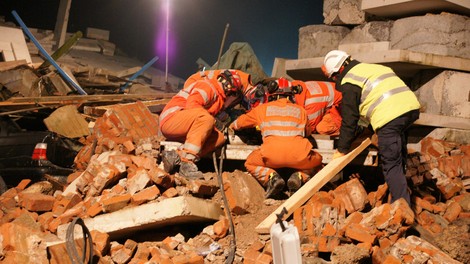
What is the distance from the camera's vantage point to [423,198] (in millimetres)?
5566

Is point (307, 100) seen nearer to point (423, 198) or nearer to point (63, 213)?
point (423, 198)

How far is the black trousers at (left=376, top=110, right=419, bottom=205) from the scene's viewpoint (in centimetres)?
475

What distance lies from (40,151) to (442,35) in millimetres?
6016

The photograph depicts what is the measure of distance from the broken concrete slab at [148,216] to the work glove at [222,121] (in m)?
1.30

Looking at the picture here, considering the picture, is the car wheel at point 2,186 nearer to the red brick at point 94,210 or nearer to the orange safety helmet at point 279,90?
the red brick at point 94,210

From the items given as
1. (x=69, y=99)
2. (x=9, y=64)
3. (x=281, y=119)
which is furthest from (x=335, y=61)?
(x=9, y=64)

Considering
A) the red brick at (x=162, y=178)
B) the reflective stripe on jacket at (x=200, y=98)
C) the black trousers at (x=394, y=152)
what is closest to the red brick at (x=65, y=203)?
the red brick at (x=162, y=178)

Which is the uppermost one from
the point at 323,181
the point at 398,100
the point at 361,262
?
the point at 398,100

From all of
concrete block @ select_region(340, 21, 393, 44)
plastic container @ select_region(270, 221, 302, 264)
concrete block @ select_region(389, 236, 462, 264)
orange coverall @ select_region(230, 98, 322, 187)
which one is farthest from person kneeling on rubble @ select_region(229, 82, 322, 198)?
concrete block @ select_region(340, 21, 393, 44)

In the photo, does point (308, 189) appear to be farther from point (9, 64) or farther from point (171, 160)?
point (9, 64)

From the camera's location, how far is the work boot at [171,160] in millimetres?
5043

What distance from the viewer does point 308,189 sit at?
458 cm

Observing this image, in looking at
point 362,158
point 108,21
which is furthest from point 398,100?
point 108,21

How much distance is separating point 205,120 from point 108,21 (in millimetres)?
14883
